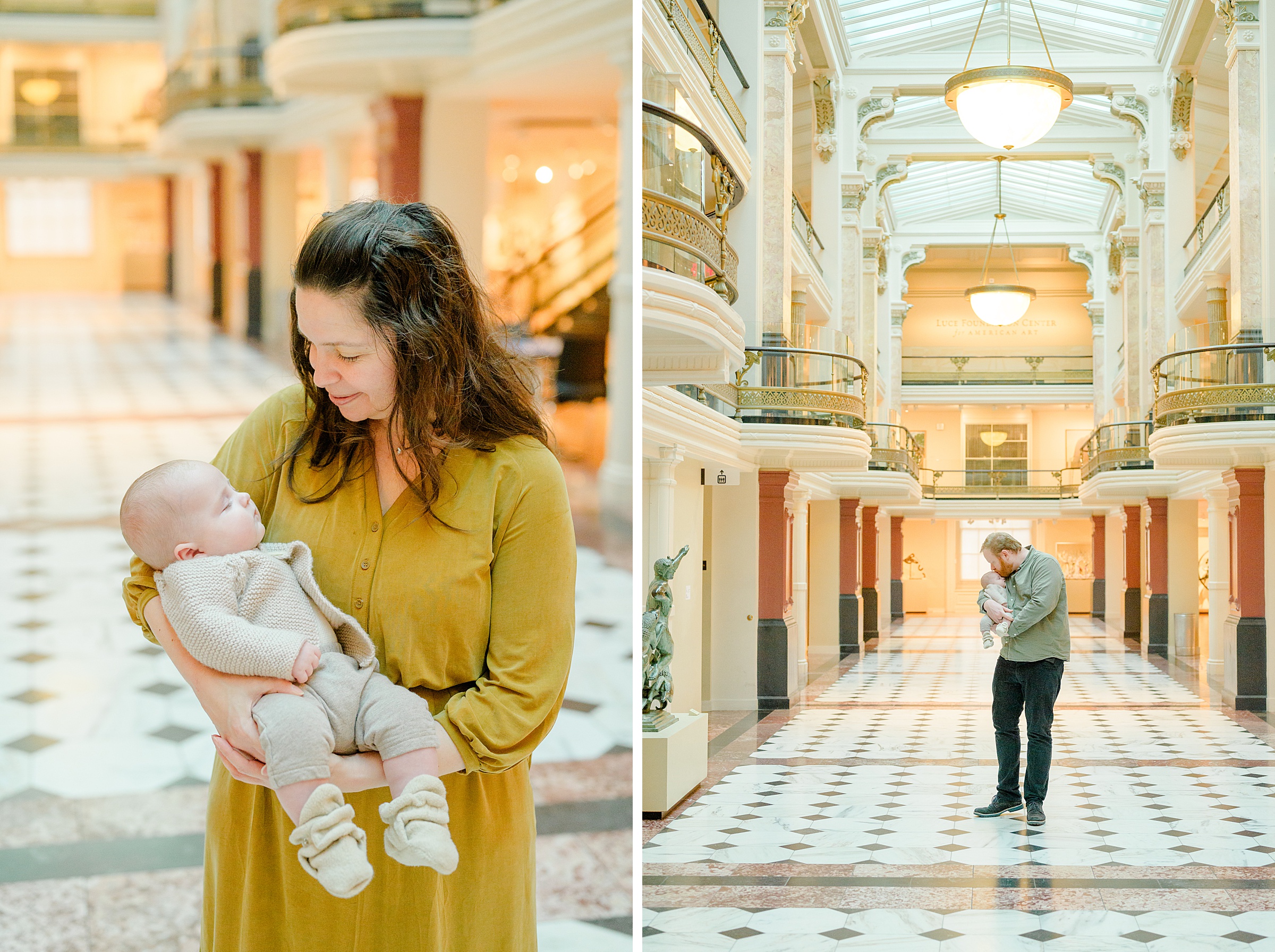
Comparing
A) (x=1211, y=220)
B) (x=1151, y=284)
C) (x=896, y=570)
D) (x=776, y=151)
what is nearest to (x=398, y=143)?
(x=776, y=151)

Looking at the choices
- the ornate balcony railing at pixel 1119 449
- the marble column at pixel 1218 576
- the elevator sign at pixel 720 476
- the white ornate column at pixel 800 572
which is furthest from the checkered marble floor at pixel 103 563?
the marble column at pixel 1218 576

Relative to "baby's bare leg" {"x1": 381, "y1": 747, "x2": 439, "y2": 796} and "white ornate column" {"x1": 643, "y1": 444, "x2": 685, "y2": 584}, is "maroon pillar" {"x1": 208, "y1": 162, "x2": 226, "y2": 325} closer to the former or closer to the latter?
"white ornate column" {"x1": 643, "y1": 444, "x2": 685, "y2": 584}

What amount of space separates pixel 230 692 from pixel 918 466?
18667 millimetres

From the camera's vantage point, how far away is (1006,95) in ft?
30.2

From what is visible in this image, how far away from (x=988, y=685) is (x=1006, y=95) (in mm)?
6592

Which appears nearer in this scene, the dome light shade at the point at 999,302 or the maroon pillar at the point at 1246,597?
the maroon pillar at the point at 1246,597

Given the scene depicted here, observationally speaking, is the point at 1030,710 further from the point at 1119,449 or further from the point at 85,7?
the point at 85,7

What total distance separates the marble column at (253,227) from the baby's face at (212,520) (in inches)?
255

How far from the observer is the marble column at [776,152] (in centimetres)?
1130

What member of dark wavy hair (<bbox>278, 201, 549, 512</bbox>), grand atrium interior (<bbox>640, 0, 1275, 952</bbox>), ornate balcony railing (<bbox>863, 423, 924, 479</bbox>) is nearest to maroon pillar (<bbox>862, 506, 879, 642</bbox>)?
grand atrium interior (<bbox>640, 0, 1275, 952</bbox>)

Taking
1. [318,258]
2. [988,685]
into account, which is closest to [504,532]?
[318,258]

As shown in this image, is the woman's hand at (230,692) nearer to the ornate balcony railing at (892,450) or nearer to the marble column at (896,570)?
the ornate balcony railing at (892,450)

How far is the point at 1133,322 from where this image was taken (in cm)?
1102

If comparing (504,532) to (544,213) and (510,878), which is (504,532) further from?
(544,213)
